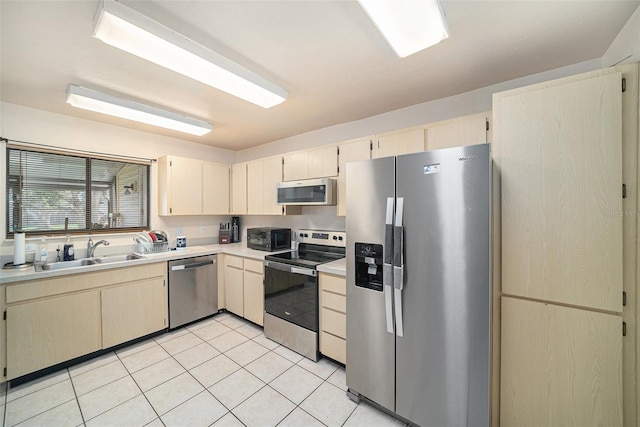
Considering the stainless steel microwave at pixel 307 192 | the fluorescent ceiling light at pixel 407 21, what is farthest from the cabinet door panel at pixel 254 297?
the fluorescent ceiling light at pixel 407 21

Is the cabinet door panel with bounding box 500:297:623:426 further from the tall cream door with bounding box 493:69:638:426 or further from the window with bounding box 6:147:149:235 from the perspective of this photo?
the window with bounding box 6:147:149:235

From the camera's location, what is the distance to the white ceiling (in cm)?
129

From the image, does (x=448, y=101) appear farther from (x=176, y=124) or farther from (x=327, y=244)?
(x=176, y=124)

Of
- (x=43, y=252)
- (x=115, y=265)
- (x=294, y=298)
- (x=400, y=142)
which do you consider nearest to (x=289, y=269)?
(x=294, y=298)

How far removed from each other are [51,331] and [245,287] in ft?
5.51

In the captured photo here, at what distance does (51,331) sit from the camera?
2105 mm

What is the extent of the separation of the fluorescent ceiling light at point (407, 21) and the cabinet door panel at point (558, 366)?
160cm

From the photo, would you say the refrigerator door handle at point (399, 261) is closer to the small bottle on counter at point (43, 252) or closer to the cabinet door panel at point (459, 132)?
the cabinet door panel at point (459, 132)

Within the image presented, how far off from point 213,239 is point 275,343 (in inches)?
83.3

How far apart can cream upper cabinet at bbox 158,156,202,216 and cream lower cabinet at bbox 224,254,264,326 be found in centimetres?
89

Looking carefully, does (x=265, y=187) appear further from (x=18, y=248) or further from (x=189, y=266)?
(x=18, y=248)

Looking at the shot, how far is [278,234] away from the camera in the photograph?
324cm

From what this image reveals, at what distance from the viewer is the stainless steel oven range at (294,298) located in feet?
7.68

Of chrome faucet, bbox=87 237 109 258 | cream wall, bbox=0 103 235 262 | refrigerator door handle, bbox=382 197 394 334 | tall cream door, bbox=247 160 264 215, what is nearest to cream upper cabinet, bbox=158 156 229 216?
cream wall, bbox=0 103 235 262
